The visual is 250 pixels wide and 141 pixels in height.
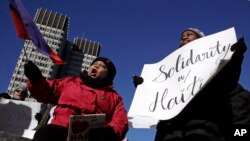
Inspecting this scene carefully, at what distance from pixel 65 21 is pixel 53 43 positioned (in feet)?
39.2

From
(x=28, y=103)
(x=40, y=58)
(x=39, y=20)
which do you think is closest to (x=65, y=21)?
(x=39, y=20)

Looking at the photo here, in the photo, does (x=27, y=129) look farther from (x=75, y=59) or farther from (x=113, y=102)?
(x=75, y=59)

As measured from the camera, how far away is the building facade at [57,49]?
13412 cm

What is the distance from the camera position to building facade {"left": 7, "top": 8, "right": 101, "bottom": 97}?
13412 cm

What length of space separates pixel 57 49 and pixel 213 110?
454 feet

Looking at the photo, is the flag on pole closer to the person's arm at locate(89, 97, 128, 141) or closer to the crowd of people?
the crowd of people

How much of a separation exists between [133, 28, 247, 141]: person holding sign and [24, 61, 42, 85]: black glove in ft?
4.59

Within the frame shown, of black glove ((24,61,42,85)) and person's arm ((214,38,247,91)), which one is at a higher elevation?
person's arm ((214,38,247,91))

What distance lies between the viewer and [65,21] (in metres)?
146

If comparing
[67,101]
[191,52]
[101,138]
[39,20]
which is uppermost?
[39,20]

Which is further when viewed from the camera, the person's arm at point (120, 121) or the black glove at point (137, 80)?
the black glove at point (137, 80)

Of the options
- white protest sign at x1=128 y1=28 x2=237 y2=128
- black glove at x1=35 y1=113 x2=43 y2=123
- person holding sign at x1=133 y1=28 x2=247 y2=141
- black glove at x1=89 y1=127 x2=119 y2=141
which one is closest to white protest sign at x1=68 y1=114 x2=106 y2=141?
black glove at x1=89 y1=127 x2=119 y2=141

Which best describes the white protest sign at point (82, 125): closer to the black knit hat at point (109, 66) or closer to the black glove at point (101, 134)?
the black glove at point (101, 134)

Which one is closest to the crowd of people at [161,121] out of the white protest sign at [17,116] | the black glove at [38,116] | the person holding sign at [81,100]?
the person holding sign at [81,100]
